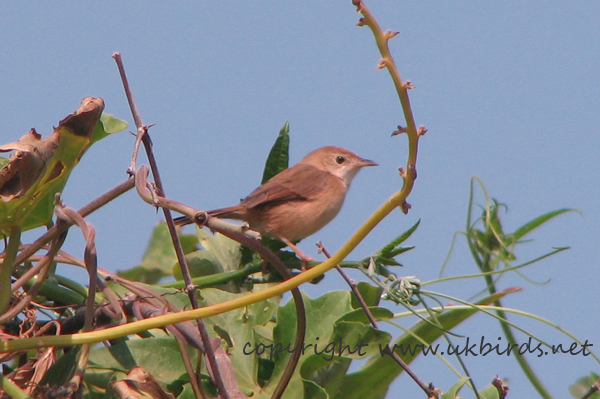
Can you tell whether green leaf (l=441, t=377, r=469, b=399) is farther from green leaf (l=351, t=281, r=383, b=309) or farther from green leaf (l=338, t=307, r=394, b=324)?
green leaf (l=351, t=281, r=383, b=309)

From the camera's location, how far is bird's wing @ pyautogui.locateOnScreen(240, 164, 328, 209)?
449 centimetres

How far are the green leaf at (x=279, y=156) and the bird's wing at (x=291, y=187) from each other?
56.7 inches

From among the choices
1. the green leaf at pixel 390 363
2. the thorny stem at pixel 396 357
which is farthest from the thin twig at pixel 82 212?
the green leaf at pixel 390 363

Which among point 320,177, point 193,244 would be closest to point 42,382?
point 193,244

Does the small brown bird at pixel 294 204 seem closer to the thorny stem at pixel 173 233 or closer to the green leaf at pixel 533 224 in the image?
the green leaf at pixel 533 224

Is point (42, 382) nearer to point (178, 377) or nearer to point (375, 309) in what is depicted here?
point (178, 377)

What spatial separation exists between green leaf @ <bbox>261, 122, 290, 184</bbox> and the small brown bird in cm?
114

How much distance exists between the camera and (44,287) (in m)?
2.21

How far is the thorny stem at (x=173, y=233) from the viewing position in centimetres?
174

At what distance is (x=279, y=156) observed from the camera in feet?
9.14

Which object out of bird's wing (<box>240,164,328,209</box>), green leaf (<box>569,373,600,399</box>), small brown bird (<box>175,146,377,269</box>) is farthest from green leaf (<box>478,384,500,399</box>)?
bird's wing (<box>240,164,328,209</box>)

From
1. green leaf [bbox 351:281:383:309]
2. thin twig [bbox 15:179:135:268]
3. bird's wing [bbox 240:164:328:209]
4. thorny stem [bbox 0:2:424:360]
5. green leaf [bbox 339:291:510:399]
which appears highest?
bird's wing [bbox 240:164:328:209]

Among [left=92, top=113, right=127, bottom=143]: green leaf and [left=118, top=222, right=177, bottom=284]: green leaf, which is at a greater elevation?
[left=92, top=113, right=127, bottom=143]: green leaf

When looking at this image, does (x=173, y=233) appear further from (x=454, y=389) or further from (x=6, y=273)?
(x=454, y=389)
